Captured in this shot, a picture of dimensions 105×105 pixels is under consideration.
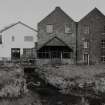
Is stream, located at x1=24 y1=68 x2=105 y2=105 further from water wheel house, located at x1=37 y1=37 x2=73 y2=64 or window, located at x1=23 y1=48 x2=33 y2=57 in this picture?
window, located at x1=23 y1=48 x2=33 y2=57

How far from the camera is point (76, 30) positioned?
37344 mm

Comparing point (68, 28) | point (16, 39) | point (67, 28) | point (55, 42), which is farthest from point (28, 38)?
point (68, 28)

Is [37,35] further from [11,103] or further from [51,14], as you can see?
[11,103]

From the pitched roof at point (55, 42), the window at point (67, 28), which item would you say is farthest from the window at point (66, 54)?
the window at point (67, 28)

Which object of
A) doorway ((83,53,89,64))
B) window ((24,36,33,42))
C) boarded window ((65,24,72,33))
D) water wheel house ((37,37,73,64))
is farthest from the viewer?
window ((24,36,33,42))

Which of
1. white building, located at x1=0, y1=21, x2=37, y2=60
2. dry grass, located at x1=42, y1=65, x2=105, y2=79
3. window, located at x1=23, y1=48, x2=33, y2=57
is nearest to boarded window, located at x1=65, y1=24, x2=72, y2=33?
white building, located at x1=0, y1=21, x2=37, y2=60

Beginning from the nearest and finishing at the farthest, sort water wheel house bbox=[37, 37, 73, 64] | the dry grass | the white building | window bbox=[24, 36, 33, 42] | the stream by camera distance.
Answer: the stream → the dry grass → water wheel house bbox=[37, 37, 73, 64] → the white building → window bbox=[24, 36, 33, 42]

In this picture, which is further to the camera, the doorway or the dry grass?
the doorway

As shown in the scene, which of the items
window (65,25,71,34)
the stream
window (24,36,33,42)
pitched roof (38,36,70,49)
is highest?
window (65,25,71,34)

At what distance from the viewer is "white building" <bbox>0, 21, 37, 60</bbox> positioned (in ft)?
126

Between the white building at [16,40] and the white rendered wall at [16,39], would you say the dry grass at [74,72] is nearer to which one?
the white building at [16,40]

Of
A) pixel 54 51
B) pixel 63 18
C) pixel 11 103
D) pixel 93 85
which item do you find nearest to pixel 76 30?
pixel 63 18

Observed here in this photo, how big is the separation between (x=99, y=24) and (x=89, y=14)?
249 cm

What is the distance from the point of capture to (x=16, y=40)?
127 ft
